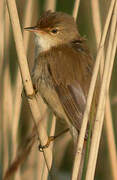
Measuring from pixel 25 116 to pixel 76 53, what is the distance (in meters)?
1.55

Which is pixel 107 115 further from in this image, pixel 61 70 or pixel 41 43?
pixel 41 43

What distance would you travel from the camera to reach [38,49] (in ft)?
9.36

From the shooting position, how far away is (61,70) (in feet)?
8.81

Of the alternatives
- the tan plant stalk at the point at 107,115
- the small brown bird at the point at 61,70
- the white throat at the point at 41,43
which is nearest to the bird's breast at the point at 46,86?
the small brown bird at the point at 61,70

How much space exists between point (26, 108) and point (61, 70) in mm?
1578

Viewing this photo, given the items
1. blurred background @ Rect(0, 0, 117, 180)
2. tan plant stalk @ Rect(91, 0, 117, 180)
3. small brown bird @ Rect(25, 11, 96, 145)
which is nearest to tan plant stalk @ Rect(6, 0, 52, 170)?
blurred background @ Rect(0, 0, 117, 180)

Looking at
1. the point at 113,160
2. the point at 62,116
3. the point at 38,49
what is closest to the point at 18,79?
the point at 38,49

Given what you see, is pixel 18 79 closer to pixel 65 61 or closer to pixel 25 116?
pixel 65 61

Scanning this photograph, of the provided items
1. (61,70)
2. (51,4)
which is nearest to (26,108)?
(51,4)

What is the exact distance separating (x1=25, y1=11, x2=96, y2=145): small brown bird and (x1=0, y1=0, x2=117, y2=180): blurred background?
0.67 feet

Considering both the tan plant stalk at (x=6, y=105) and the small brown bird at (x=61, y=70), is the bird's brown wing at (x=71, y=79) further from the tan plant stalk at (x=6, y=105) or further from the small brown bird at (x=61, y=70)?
the tan plant stalk at (x=6, y=105)

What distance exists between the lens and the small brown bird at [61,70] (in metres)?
2.59

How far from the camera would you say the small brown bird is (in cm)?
259

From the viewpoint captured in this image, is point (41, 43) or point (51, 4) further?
point (51, 4)
